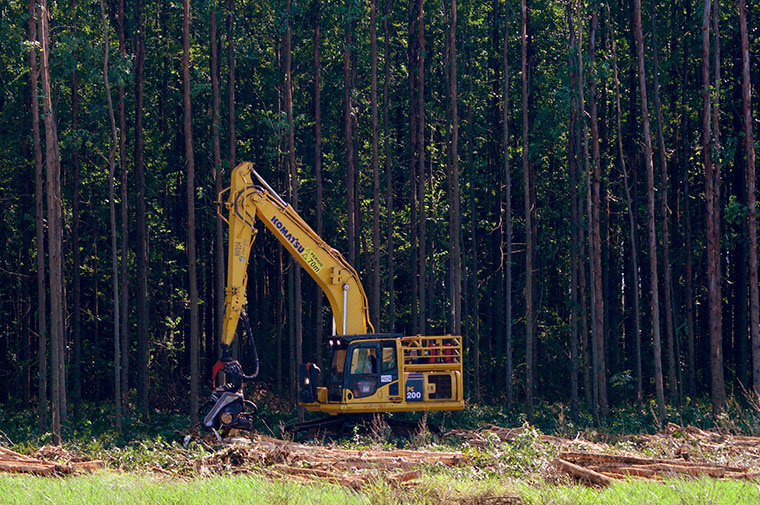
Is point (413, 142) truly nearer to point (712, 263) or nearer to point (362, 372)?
point (712, 263)

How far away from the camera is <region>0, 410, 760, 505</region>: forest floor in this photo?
1014 centimetres

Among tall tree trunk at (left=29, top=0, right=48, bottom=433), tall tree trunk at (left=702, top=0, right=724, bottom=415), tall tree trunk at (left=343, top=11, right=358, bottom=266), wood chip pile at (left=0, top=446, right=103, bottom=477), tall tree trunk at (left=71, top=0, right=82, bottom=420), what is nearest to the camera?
wood chip pile at (left=0, top=446, right=103, bottom=477)

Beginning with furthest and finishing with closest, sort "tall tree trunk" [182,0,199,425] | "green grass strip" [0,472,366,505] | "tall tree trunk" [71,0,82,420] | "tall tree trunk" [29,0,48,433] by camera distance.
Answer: "tall tree trunk" [71,0,82,420], "tall tree trunk" [182,0,199,425], "tall tree trunk" [29,0,48,433], "green grass strip" [0,472,366,505]

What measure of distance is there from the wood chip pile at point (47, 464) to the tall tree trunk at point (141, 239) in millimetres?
12204

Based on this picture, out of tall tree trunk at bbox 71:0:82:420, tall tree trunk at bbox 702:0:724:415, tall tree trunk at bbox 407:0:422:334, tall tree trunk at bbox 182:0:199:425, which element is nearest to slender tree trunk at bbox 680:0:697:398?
tall tree trunk at bbox 702:0:724:415

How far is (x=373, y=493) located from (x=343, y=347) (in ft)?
33.6

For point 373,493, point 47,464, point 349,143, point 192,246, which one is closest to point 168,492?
point 373,493

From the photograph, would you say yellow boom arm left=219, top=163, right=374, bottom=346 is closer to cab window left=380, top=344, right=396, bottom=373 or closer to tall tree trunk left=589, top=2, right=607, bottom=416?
cab window left=380, top=344, right=396, bottom=373

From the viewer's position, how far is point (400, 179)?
37.6m

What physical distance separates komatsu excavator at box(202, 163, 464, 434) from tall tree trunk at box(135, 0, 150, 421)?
8454 millimetres

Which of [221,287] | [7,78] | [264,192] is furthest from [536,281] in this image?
[7,78]

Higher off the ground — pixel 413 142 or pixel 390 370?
pixel 413 142

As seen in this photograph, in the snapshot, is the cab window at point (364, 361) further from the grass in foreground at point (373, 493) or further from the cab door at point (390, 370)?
the grass in foreground at point (373, 493)

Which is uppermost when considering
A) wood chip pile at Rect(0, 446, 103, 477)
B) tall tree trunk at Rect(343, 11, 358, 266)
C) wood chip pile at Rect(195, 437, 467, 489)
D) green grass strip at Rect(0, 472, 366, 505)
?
tall tree trunk at Rect(343, 11, 358, 266)
